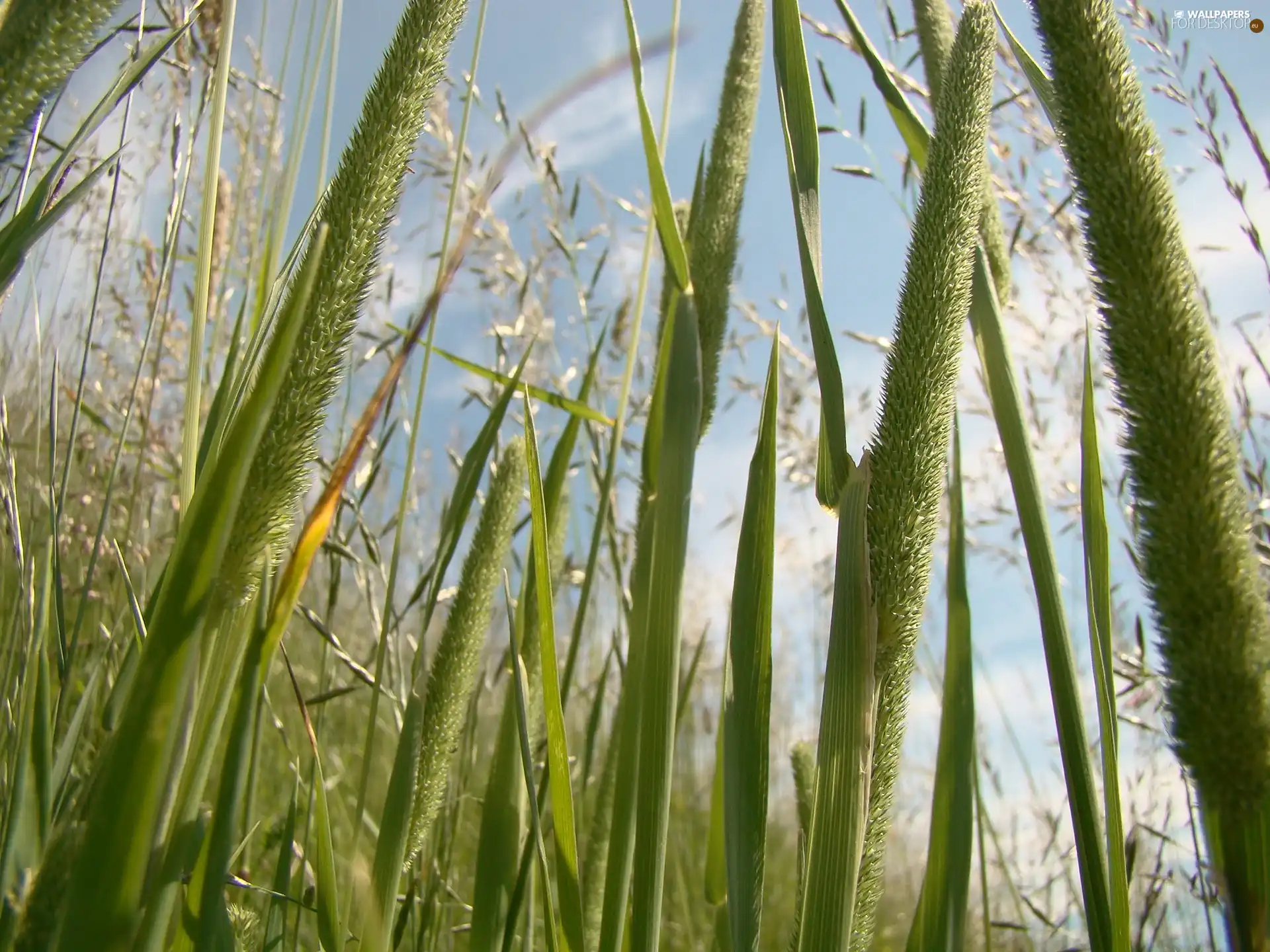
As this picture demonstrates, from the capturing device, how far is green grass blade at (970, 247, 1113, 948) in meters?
0.56

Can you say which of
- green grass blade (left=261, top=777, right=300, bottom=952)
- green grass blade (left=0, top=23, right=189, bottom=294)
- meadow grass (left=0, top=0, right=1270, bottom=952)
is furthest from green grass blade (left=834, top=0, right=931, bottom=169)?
green grass blade (left=261, top=777, right=300, bottom=952)

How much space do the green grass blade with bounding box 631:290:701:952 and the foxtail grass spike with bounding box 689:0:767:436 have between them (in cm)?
19

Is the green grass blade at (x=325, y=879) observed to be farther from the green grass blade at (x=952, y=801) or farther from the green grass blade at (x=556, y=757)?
the green grass blade at (x=952, y=801)

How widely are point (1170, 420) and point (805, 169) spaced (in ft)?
1.11

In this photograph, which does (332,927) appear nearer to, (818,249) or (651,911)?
(651,911)

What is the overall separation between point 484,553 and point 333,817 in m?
1.68

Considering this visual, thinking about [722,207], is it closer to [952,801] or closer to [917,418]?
[917,418]

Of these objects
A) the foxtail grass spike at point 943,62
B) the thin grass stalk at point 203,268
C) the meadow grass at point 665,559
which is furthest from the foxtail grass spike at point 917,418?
the thin grass stalk at point 203,268

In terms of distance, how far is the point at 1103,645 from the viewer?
1.98ft

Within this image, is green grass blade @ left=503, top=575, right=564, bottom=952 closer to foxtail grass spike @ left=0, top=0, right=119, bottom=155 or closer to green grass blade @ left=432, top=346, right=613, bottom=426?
green grass blade @ left=432, top=346, right=613, bottom=426

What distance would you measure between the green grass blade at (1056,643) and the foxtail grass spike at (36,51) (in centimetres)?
57

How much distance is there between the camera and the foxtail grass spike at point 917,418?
21.3 inches

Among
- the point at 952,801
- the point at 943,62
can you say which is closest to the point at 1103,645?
the point at 952,801

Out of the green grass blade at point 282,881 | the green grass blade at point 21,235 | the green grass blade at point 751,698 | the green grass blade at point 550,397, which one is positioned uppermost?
the green grass blade at point 550,397
